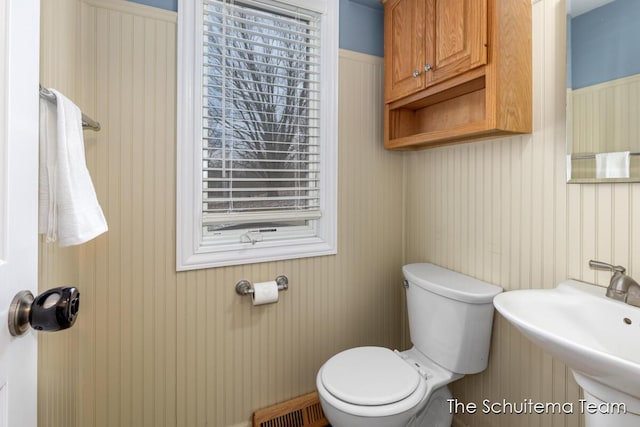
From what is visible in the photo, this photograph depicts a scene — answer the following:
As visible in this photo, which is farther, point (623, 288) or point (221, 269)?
point (221, 269)

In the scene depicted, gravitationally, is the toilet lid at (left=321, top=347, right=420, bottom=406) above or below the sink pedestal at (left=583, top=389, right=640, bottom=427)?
below

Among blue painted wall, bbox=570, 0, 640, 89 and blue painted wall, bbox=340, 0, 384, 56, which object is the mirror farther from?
blue painted wall, bbox=340, 0, 384, 56

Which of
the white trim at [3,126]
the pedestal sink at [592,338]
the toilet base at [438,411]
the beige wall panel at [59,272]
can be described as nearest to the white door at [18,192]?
the white trim at [3,126]

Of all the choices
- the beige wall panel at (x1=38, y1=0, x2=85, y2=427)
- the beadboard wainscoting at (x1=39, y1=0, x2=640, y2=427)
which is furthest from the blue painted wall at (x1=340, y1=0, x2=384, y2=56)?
the beige wall panel at (x1=38, y1=0, x2=85, y2=427)

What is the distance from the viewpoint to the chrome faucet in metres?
0.90

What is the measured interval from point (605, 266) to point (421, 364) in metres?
0.81

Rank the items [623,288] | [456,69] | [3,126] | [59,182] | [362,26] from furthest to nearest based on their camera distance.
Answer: [362,26]
[456,69]
[623,288]
[59,182]
[3,126]

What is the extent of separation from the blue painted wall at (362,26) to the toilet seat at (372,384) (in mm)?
1588

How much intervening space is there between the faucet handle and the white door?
1.48 m

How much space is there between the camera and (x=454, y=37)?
4.22ft

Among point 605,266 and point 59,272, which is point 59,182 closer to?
point 59,272
